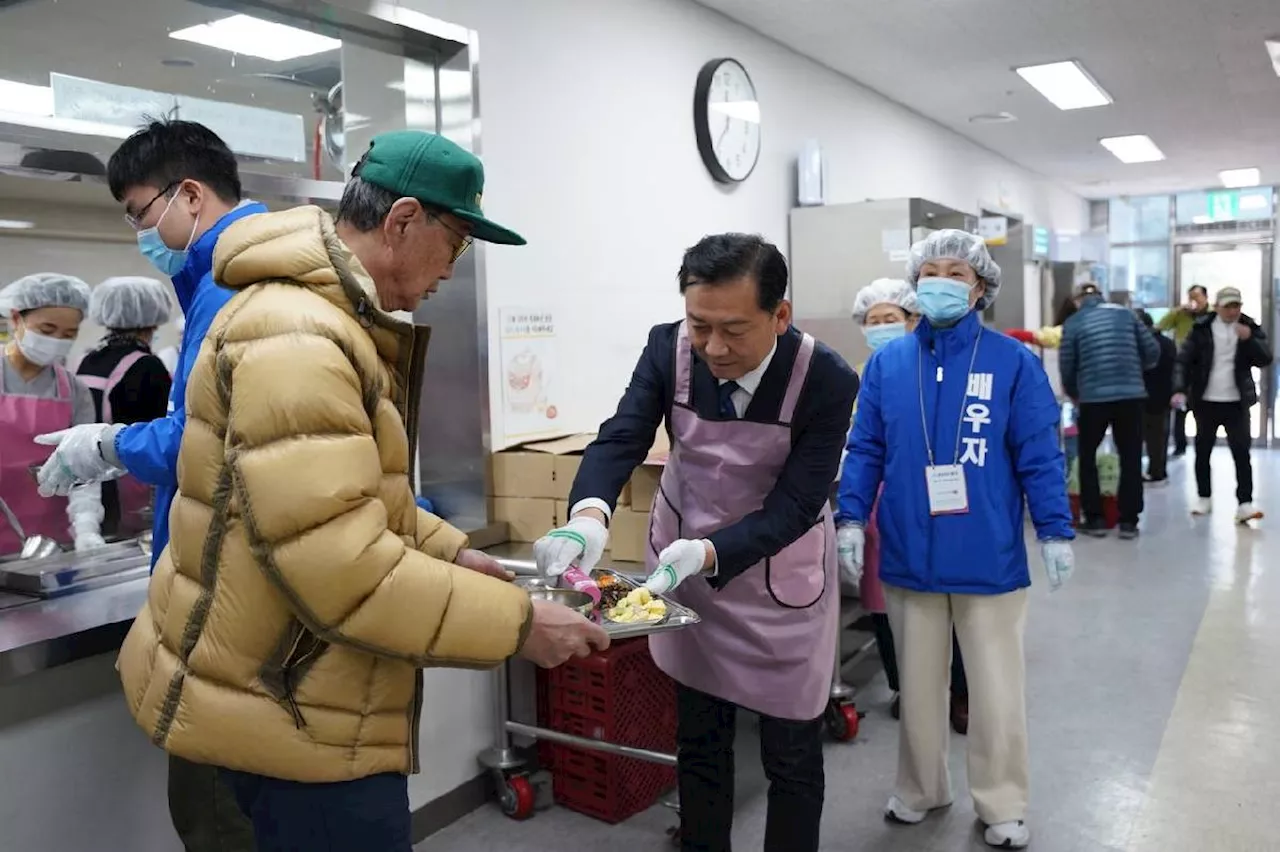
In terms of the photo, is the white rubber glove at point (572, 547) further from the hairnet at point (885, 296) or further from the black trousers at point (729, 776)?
the hairnet at point (885, 296)

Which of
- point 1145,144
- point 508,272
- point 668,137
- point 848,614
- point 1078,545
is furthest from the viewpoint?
point 1145,144

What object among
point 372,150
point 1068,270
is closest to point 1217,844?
point 372,150

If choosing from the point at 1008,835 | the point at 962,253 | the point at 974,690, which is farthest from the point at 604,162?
the point at 1008,835

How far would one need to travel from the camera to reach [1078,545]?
19.7 feet

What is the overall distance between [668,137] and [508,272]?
123 centimetres

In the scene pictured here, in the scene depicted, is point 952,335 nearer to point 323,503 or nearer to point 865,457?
point 865,457

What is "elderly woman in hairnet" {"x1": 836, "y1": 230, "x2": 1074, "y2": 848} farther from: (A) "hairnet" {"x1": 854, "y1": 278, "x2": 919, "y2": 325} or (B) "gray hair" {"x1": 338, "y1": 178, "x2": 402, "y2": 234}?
(B) "gray hair" {"x1": 338, "y1": 178, "x2": 402, "y2": 234}

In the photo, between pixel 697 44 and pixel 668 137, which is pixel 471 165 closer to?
pixel 668 137

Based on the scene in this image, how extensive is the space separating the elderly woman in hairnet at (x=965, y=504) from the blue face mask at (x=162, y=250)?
1654 mm

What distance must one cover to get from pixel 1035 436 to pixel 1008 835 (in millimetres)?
1000

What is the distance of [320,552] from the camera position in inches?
45.5

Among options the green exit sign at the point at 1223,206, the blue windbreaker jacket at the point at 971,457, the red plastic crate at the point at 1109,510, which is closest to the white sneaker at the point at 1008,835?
the blue windbreaker jacket at the point at 971,457

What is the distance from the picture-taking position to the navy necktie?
2.01m

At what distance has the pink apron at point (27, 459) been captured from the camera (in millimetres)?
2428
